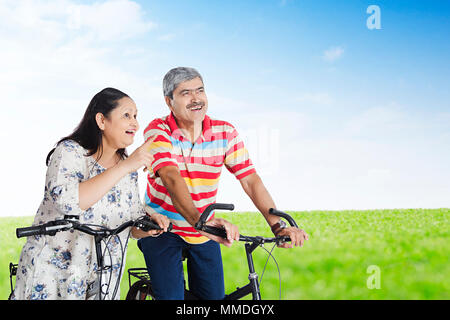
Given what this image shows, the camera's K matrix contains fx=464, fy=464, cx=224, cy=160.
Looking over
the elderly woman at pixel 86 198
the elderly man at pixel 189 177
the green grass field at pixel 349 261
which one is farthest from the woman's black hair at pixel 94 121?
the green grass field at pixel 349 261

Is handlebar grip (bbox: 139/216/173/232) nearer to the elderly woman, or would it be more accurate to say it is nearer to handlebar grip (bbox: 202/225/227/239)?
the elderly woman

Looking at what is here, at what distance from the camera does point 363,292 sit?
5328 millimetres

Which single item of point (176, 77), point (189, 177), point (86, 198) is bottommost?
point (86, 198)

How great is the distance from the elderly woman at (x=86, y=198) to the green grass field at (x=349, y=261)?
297 cm

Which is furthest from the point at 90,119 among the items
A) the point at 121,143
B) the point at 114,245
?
the point at 114,245

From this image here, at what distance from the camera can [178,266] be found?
9.53 ft

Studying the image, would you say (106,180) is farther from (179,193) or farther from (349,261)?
(349,261)

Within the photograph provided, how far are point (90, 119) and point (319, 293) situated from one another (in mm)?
3727

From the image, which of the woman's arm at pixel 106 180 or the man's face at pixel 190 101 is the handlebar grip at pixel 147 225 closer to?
the woman's arm at pixel 106 180

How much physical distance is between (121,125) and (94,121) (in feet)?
0.54

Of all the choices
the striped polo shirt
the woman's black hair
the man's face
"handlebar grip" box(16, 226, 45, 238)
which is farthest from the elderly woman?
the man's face

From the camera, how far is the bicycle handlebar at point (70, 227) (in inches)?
84.3

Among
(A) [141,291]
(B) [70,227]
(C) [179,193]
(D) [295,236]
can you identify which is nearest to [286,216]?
(D) [295,236]

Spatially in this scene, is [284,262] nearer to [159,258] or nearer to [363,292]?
[363,292]
